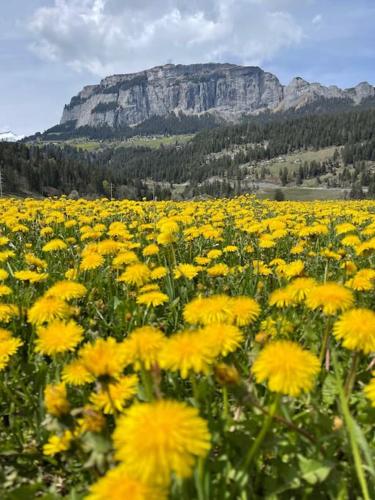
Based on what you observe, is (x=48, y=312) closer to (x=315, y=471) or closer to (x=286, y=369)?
(x=286, y=369)

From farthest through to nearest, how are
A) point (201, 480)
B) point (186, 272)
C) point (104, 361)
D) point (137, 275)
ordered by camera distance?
point (186, 272) < point (137, 275) < point (104, 361) < point (201, 480)

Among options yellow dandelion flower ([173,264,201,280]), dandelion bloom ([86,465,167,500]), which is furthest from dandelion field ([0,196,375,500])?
yellow dandelion flower ([173,264,201,280])

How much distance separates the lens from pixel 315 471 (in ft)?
5.48

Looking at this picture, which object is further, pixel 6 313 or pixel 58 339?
pixel 6 313

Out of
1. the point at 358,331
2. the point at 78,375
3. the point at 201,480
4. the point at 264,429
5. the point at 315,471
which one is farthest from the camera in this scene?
the point at 78,375

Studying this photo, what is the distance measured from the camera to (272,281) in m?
5.20

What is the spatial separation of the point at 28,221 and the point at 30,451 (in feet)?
24.6

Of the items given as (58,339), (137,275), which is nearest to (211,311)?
(58,339)

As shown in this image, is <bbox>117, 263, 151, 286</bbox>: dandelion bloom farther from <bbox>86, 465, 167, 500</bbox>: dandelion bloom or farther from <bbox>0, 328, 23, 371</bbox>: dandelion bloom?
<bbox>86, 465, 167, 500</bbox>: dandelion bloom

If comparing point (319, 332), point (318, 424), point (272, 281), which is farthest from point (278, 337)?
point (272, 281)

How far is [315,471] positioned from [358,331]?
25.6 inches

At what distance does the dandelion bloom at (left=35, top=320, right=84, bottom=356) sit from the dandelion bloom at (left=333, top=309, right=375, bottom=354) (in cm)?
133

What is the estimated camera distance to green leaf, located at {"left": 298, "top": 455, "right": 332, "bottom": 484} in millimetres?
1646

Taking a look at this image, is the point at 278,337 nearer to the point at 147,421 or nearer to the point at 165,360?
the point at 165,360
